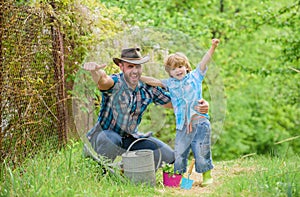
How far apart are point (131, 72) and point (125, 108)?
0.38 meters

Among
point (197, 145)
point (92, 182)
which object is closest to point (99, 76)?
point (92, 182)

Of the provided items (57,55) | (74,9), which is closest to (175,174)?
(57,55)

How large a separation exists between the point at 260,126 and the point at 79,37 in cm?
950

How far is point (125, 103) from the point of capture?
4730mm

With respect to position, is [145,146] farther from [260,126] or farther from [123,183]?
[260,126]

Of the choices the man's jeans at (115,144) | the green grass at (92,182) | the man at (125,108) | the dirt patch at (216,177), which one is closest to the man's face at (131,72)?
the man at (125,108)

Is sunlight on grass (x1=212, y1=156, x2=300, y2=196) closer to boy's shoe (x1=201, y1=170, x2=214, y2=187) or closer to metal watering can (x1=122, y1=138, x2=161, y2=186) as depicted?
boy's shoe (x1=201, y1=170, x2=214, y2=187)

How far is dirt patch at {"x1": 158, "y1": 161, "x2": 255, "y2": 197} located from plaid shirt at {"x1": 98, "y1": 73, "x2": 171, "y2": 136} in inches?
30.9

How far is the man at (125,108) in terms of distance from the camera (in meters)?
4.61

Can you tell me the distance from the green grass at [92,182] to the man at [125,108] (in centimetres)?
24

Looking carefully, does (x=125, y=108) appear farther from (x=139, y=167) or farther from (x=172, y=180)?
(x=172, y=180)

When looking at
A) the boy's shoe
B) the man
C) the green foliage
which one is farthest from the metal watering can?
the green foliage

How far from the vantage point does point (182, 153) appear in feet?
15.5

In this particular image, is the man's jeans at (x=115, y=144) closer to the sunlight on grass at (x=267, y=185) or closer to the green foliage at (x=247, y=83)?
the sunlight on grass at (x=267, y=185)
